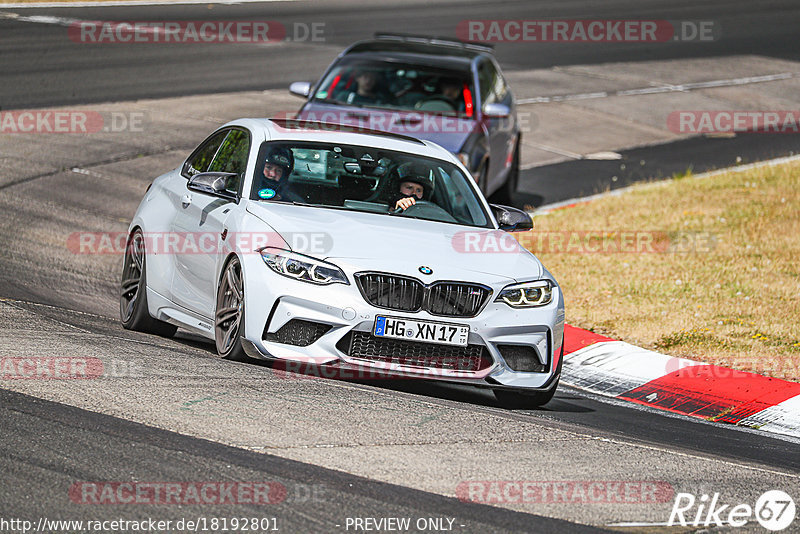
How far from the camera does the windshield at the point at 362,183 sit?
336 inches

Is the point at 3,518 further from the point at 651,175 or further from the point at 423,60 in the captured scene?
the point at 651,175

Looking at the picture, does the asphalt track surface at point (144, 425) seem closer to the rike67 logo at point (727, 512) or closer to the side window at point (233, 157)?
the rike67 logo at point (727, 512)

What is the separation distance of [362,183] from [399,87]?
6.04 m

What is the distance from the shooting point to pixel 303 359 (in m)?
7.43

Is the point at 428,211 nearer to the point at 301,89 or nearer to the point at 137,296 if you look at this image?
the point at 137,296

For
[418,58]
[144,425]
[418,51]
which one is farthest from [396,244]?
[418,51]

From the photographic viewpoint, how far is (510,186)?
54.1 ft

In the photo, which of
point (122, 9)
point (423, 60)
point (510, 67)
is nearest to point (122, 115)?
point (423, 60)

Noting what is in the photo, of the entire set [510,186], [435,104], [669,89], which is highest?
[435,104]

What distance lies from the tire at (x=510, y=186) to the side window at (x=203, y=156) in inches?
286

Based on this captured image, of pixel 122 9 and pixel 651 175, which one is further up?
pixel 122 9

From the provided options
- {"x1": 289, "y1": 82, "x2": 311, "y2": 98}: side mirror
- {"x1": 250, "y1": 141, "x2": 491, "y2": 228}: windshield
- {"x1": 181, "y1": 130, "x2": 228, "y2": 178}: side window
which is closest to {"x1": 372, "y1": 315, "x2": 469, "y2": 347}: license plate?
{"x1": 250, "y1": 141, "x2": 491, "y2": 228}: windshield

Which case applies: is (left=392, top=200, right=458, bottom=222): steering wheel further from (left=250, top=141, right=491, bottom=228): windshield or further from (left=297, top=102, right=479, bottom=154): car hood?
(left=297, top=102, right=479, bottom=154): car hood

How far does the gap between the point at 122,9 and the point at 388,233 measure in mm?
25055
